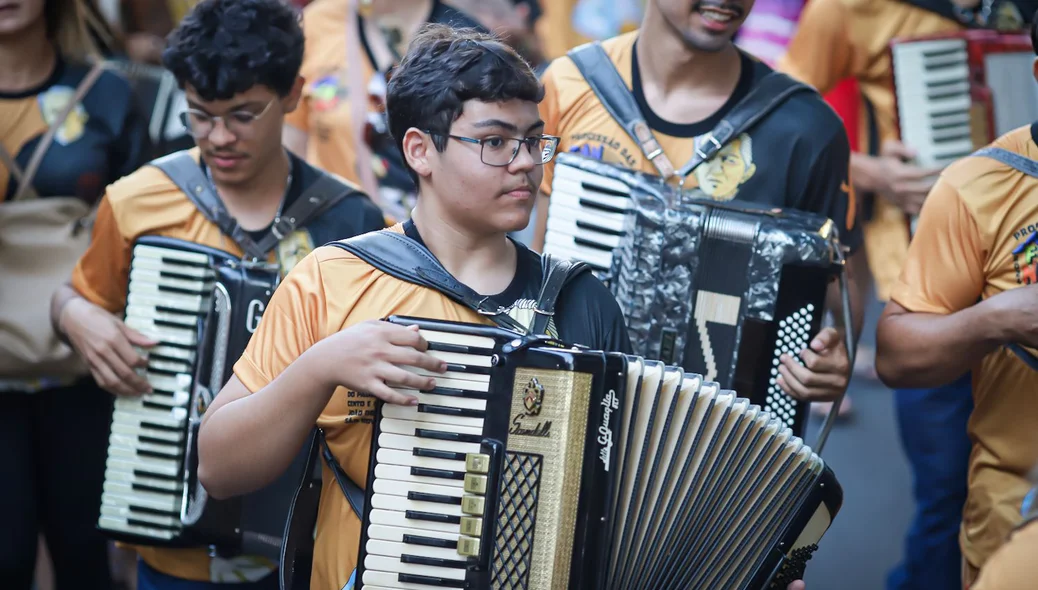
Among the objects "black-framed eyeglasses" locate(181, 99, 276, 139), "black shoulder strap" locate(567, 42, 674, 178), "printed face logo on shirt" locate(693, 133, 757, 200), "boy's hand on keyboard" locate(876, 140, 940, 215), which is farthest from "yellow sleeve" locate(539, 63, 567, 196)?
"boy's hand on keyboard" locate(876, 140, 940, 215)

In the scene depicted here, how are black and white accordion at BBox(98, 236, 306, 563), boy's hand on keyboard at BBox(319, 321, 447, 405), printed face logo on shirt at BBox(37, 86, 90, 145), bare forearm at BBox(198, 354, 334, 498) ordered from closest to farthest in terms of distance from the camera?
boy's hand on keyboard at BBox(319, 321, 447, 405), bare forearm at BBox(198, 354, 334, 498), black and white accordion at BBox(98, 236, 306, 563), printed face logo on shirt at BBox(37, 86, 90, 145)

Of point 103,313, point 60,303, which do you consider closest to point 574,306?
point 103,313

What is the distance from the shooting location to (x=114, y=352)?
3492 millimetres

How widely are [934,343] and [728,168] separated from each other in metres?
0.74

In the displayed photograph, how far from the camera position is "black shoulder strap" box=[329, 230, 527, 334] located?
8.71 feet

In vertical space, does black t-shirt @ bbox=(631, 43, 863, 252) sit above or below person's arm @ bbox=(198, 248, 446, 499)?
above

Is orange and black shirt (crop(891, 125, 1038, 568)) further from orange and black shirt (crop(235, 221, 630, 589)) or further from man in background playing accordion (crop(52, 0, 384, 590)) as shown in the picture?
man in background playing accordion (crop(52, 0, 384, 590))

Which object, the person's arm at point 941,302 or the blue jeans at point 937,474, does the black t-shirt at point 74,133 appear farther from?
the blue jeans at point 937,474

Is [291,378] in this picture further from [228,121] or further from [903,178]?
[903,178]

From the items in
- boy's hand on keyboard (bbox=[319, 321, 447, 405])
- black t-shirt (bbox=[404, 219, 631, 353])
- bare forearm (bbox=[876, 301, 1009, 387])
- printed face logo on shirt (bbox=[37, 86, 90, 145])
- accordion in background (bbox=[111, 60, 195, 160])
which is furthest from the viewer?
accordion in background (bbox=[111, 60, 195, 160])

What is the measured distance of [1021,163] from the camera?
3.22m

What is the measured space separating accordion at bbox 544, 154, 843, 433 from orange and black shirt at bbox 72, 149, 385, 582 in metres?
0.85

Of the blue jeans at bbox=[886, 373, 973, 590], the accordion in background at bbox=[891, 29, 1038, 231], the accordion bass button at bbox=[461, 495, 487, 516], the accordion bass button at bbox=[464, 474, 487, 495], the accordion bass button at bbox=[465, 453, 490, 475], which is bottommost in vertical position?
the blue jeans at bbox=[886, 373, 973, 590]

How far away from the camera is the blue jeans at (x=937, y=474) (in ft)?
13.5
